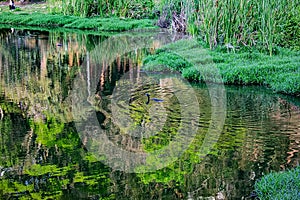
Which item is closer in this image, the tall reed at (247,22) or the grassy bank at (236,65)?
the grassy bank at (236,65)

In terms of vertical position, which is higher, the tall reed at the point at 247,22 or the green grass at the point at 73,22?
the tall reed at the point at 247,22

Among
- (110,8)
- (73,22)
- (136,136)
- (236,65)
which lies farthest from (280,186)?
(110,8)

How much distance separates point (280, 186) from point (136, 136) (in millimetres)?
2897

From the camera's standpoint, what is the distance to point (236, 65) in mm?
12242

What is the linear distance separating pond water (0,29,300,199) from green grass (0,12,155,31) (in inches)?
405

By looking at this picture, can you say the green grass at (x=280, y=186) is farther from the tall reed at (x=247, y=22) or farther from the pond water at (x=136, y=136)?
the tall reed at (x=247, y=22)

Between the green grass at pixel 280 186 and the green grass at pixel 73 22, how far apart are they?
689 inches

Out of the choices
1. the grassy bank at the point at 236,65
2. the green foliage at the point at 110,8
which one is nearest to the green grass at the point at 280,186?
the grassy bank at the point at 236,65

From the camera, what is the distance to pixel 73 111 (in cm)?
925

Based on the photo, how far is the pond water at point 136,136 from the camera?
6094 millimetres

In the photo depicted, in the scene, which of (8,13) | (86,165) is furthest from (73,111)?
(8,13)

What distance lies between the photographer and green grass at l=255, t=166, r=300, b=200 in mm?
5316

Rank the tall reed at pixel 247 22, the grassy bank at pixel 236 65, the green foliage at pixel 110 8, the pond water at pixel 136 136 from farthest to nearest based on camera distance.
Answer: the green foliage at pixel 110 8 → the tall reed at pixel 247 22 → the grassy bank at pixel 236 65 → the pond water at pixel 136 136

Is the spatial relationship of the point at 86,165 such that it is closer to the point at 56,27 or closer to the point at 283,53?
the point at 283,53
